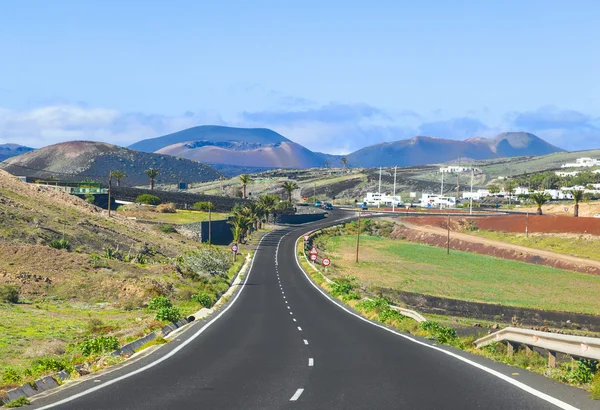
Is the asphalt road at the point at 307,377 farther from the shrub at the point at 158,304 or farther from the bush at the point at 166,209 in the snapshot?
the bush at the point at 166,209

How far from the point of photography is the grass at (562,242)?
111 m

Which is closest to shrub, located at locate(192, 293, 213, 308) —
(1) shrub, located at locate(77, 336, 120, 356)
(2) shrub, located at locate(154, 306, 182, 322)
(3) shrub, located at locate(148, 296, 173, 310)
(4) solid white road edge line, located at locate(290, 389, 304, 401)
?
(3) shrub, located at locate(148, 296, 173, 310)

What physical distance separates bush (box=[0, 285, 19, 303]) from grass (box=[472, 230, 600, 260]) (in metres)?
84.2

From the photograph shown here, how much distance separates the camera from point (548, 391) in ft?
50.8

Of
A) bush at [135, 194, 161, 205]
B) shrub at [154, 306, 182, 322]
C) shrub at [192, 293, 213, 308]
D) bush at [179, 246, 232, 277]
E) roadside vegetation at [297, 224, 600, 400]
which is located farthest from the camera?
bush at [135, 194, 161, 205]

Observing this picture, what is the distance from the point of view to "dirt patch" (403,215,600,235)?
120 meters

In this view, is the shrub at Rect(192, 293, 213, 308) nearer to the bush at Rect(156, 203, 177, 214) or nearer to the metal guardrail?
the metal guardrail

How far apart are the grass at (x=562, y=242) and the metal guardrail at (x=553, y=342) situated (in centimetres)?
8948

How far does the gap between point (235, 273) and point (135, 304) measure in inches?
1340

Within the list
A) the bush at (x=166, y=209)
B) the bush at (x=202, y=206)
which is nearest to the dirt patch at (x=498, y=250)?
the bush at (x=202, y=206)

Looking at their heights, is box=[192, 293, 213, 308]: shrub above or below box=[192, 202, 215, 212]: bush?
below

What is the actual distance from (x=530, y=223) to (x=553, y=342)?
383ft

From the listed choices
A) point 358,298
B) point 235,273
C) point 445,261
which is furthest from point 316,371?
point 445,261

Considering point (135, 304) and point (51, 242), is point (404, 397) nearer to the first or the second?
point (135, 304)
